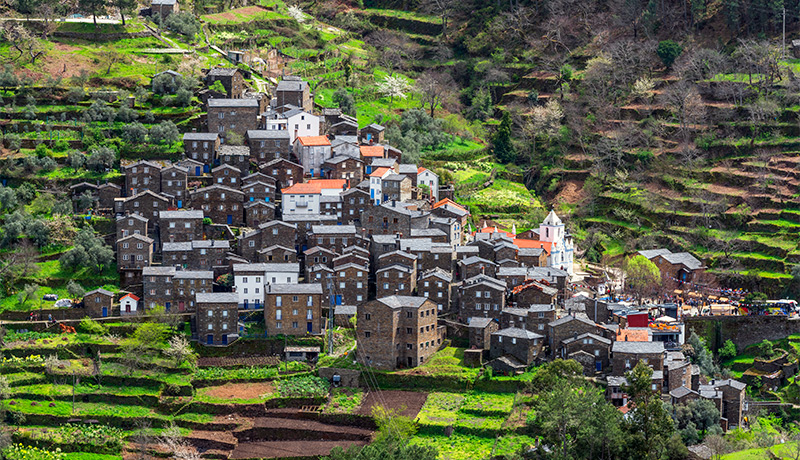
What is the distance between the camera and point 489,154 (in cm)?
13162

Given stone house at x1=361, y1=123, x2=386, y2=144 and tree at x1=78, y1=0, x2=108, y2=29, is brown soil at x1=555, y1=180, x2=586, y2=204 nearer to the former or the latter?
stone house at x1=361, y1=123, x2=386, y2=144

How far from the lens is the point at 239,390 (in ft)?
313

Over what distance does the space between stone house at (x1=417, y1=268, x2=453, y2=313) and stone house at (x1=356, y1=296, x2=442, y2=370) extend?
4403mm

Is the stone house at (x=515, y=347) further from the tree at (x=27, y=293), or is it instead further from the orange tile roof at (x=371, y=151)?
the tree at (x=27, y=293)

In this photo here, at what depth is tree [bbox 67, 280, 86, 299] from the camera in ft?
331

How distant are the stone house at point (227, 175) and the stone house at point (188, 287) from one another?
12700 millimetres

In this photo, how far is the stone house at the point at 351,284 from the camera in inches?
4038

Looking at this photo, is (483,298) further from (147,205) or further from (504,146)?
(504,146)

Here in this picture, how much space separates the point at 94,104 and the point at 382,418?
1721 inches

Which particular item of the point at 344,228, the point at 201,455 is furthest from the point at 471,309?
the point at 201,455

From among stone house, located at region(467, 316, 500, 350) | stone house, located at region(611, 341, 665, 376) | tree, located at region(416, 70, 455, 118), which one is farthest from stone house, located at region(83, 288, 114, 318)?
tree, located at region(416, 70, 455, 118)

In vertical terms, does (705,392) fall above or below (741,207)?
below

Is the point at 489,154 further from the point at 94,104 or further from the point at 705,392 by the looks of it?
the point at 705,392

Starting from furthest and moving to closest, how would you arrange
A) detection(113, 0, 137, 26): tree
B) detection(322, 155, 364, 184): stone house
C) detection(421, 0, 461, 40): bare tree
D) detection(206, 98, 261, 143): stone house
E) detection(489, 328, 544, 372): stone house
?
detection(421, 0, 461, 40): bare tree, detection(113, 0, 137, 26): tree, detection(206, 98, 261, 143): stone house, detection(322, 155, 364, 184): stone house, detection(489, 328, 544, 372): stone house
